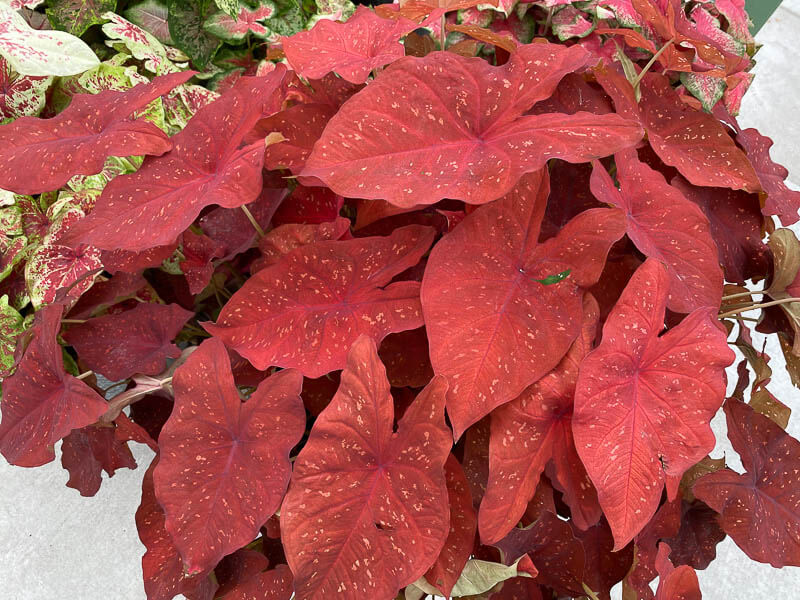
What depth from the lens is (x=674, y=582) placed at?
1.88 feet

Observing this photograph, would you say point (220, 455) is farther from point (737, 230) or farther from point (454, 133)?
point (737, 230)

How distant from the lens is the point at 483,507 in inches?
22.8

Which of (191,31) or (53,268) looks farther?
(191,31)

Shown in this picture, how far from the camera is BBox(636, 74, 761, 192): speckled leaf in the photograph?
0.75 m

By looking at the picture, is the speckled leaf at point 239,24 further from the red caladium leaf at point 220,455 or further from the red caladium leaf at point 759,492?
the red caladium leaf at point 759,492

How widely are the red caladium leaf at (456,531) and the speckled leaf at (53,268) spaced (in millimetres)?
693

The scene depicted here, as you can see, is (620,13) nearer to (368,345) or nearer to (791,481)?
(791,481)

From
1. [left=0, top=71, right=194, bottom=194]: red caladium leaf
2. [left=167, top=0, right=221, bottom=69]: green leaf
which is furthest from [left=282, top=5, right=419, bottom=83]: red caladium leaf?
[left=167, top=0, right=221, bottom=69]: green leaf

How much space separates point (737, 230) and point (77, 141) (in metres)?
0.76

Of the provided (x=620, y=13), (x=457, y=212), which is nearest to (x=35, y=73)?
(x=457, y=212)

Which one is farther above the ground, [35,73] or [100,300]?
[35,73]

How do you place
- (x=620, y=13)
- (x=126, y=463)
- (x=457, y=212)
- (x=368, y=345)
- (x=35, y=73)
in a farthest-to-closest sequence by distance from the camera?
(x=620, y=13)
(x=35, y=73)
(x=126, y=463)
(x=457, y=212)
(x=368, y=345)

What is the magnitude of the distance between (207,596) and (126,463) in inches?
8.6

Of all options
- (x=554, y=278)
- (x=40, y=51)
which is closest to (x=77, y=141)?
(x=40, y=51)
